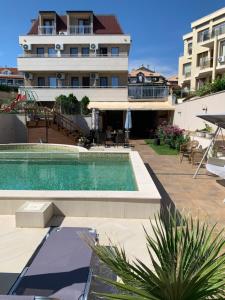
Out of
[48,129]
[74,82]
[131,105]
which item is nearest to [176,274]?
[48,129]

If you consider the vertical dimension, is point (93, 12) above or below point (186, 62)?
above

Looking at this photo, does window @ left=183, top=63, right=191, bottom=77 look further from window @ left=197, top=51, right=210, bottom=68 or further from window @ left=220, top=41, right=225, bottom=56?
window @ left=220, top=41, right=225, bottom=56

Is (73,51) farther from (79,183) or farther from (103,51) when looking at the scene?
(79,183)

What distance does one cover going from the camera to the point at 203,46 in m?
45.3

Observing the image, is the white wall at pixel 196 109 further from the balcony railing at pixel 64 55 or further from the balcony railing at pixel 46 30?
the balcony railing at pixel 46 30

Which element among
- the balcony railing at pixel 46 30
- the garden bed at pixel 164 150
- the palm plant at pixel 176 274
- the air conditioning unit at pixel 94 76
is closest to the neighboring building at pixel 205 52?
the air conditioning unit at pixel 94 76

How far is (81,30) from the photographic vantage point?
124 feet

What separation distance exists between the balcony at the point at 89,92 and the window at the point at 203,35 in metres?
20.5

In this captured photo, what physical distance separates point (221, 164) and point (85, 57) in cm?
2700

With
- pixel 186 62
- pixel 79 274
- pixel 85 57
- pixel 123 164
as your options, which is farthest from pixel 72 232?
pixel 186 62

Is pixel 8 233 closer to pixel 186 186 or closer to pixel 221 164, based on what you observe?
pixel 186 186

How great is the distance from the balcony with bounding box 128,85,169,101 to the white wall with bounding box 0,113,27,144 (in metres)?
15.1

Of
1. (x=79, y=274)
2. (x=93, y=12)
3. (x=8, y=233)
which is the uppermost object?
(x=93, y=12)

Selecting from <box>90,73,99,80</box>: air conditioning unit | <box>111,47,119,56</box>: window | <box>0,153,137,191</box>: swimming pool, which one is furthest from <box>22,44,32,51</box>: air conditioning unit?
<box>0,153,137,191</box>: swimming pool
